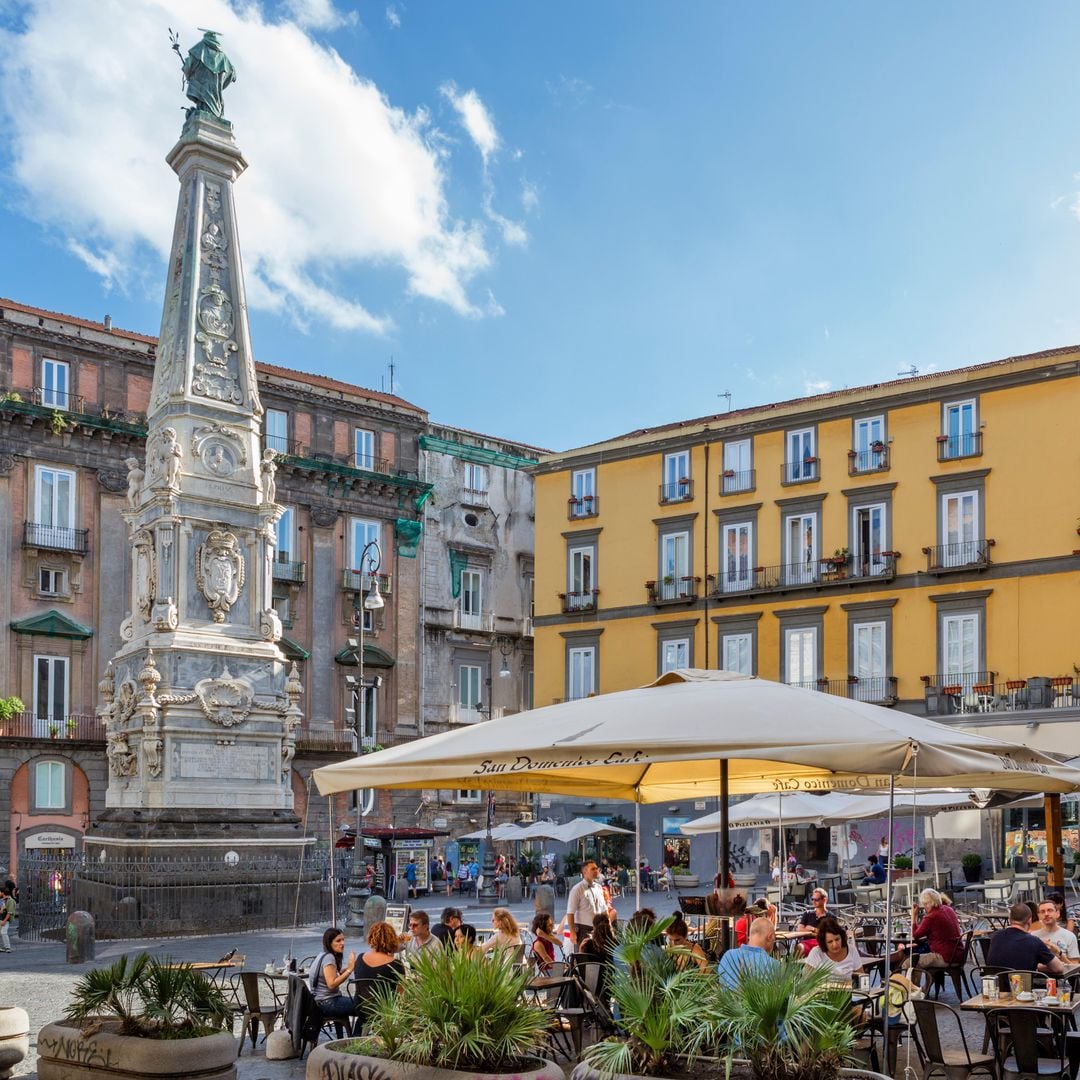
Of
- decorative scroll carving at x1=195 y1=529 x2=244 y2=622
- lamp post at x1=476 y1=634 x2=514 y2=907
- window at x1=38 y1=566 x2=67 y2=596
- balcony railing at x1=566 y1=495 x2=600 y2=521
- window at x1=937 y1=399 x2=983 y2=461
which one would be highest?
window at x1=937 y1=399 x2=983 y2=461

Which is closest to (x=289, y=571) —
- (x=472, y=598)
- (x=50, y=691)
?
(x=472, y=598)

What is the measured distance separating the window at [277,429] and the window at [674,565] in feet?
45.4

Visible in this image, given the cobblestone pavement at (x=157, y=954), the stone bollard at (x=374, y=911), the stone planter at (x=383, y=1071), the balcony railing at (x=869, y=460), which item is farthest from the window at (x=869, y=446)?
the stone planter at (x=383, y=1071)

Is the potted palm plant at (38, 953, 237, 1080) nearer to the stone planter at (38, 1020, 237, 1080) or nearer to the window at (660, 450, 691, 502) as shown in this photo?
the stone planter at (38, 1020, 237, 1080)

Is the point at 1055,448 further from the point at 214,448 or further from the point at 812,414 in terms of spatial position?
the point at 214,448

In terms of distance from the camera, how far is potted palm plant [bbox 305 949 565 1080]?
734 cm

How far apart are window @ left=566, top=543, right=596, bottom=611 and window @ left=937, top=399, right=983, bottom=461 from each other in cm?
1245

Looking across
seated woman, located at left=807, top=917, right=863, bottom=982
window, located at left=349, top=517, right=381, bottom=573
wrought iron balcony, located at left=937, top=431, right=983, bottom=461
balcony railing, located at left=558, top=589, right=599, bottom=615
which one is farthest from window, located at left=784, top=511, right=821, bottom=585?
seated woman, located at left=807, top=917, right=863, bottom=982

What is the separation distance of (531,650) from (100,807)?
739 inches

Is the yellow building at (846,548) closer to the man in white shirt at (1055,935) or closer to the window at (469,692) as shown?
the window at (469,692)

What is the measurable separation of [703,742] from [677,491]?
36288mm

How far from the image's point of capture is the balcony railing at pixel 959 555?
37.4m

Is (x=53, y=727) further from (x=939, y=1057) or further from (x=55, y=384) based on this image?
(x=939, y=1057)

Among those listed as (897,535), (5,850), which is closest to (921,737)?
(897,535)
